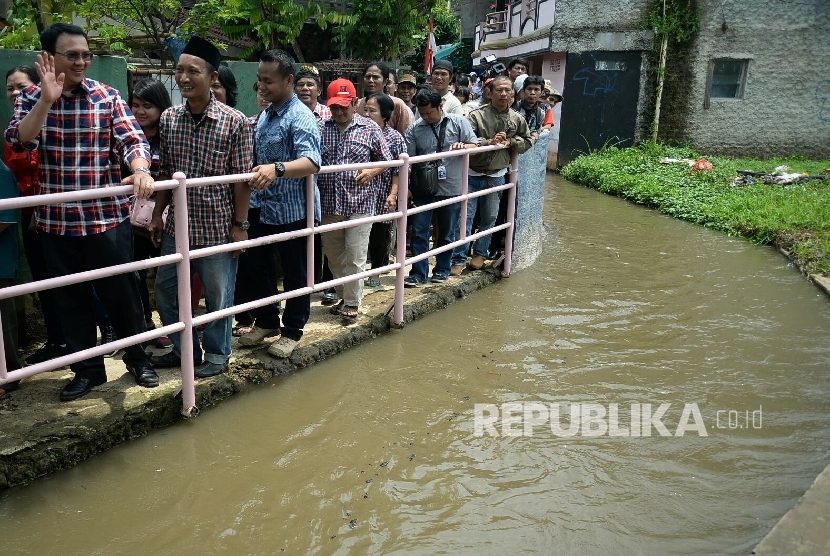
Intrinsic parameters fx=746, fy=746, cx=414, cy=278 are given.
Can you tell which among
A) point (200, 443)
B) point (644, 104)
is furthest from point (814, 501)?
point (644, 104)

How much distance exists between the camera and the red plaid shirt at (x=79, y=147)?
371 centimetres

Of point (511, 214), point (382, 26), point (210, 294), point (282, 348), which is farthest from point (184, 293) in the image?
point (382, 26)

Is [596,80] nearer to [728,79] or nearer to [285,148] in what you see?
[728,79]

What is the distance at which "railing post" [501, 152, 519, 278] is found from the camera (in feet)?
23.7

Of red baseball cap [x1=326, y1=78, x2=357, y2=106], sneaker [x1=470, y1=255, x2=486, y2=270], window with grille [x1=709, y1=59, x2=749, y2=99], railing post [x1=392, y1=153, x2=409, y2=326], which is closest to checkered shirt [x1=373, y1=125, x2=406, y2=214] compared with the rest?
railing post [x1=392, y1=153, x2=409, y2=326]

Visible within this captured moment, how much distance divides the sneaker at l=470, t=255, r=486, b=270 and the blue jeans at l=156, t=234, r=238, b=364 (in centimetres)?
327

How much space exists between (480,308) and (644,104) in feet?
36.9

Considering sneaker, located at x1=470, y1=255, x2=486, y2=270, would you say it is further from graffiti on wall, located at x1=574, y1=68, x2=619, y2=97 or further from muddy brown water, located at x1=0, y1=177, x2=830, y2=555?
graffiti on wall, located at x1=574, y1=68, x2=619, y2=97

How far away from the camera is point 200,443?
3945mm

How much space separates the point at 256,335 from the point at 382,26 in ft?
28.3

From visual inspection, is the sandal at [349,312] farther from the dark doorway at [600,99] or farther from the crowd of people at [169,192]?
the dark doorway at [600,99]

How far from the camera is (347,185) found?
17.8 feet

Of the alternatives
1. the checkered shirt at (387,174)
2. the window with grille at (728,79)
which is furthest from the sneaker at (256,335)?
the window with grille at (728,79)

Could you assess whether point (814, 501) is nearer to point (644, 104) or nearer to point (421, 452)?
point (421, 452)
